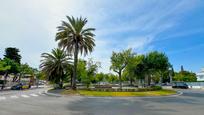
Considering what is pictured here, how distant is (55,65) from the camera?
48812 mm

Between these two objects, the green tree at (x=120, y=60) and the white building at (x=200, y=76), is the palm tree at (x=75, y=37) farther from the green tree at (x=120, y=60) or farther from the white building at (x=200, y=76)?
the white building at (x=200, y=76)

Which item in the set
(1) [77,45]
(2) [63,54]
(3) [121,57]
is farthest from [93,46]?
(2) [63,54]

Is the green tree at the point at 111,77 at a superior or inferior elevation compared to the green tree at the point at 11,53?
inferior

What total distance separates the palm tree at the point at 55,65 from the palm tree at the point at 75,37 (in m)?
10.4

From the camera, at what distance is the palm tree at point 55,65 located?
4862 centimetres

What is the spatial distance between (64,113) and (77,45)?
25.2 m

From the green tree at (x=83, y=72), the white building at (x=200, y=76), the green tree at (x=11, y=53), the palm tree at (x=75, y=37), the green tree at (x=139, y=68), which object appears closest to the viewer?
the palm tree at (x=75, y=37)

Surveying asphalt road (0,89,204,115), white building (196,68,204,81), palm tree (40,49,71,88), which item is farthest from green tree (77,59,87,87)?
white building (196,68,204,81)

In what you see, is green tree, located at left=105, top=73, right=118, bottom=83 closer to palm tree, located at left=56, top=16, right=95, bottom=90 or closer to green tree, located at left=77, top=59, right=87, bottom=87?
green tree, located at left=77, top=59, right=87, bottom=87

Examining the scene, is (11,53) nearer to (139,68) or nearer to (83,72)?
(83,72)

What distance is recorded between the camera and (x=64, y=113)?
13.9 metres

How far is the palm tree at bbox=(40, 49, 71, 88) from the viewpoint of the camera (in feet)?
160

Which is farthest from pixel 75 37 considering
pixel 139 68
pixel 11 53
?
pixel 11 53

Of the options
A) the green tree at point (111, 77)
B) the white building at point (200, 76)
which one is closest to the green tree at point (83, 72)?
the green tree at point (111, 77)
